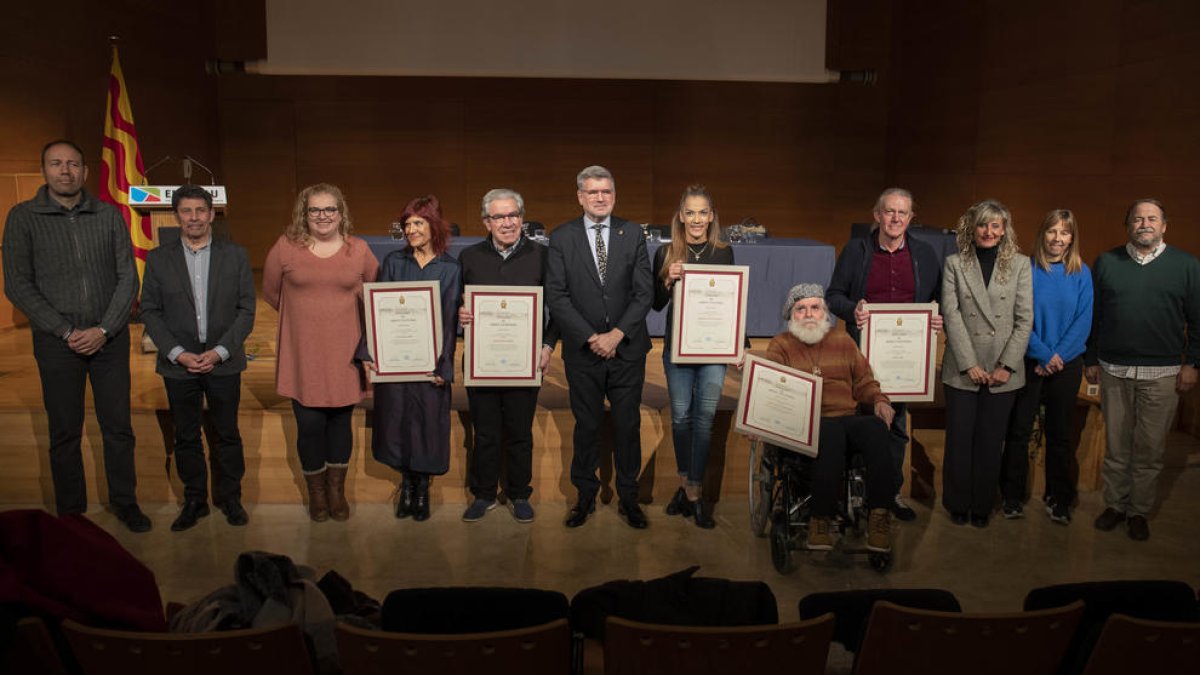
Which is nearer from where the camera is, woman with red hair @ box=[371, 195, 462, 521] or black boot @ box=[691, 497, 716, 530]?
woman with red hair @ box=[371, 195, 462, 521]

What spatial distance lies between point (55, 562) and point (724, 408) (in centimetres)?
332

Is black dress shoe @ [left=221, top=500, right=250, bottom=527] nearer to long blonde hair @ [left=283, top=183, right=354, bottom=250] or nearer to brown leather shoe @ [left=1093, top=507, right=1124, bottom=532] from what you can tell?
long blonde hair @ [left=283, top=183, right=354, bottom=250]

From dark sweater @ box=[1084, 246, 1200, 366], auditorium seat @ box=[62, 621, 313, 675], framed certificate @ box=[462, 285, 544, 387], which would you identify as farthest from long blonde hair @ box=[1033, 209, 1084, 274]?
auditorium seat @ box=[62, 621, 313, 675]

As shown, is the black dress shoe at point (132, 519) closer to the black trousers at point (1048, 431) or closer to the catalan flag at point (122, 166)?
the catalan flag at point (122, 166)

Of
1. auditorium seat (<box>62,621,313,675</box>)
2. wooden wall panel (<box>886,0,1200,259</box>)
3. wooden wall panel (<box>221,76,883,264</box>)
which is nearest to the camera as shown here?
auditorium seat (<box>62,621,313,675</box>)

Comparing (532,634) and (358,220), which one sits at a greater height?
(358,220)

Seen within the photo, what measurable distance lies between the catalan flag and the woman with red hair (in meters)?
3.57

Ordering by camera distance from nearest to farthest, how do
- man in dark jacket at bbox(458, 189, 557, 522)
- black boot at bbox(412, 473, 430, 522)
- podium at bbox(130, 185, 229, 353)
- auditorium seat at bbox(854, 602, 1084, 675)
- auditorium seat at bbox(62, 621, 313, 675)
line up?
auditorium seat at bbox(62, 621, 313, 675) → auditorium seat at bbox(854, 602, 1084, 675) → man in dark jacket at bbox(458, 189, 557, 522) → black boot at bbox(412, 473, 430, 522) → podium at bbox(130, 185, 229, 353)

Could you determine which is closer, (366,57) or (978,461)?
(978,461)

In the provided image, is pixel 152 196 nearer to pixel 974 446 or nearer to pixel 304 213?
pixel 304 213

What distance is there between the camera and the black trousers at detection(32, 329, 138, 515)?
423 cm

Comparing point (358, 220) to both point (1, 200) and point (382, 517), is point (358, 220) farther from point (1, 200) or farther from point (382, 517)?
point (382, 517)

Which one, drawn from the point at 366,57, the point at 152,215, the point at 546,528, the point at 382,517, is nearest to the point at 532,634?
the point at 546,528

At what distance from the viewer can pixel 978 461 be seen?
4555 millimetres
